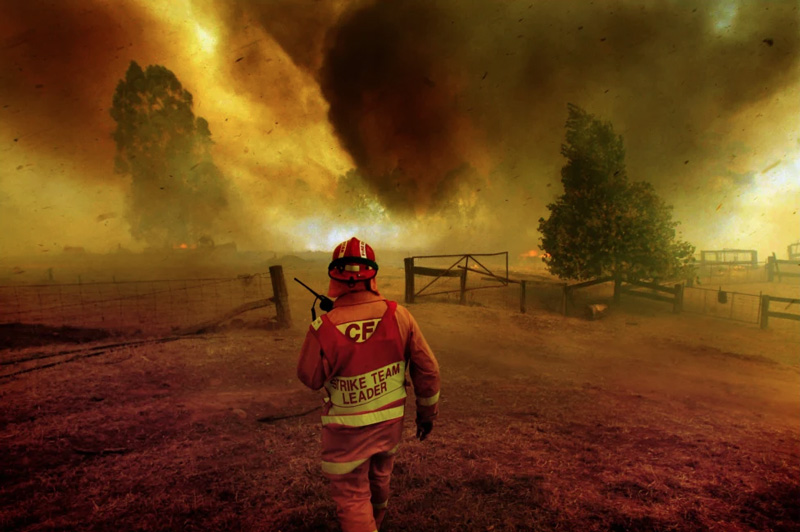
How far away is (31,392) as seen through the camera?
15.8ft

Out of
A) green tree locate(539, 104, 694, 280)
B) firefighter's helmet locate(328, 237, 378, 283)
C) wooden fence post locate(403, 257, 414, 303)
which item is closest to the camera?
firefighter's helmet locate(328, 237, 378, 283)

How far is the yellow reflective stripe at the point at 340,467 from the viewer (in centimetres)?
222

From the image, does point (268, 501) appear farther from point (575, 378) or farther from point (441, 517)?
point (575, 378)

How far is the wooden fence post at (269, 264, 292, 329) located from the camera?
9.52m

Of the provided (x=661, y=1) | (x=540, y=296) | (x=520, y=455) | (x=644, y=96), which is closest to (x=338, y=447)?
(x=520, y=455)

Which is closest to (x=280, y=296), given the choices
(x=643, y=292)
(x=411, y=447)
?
(x=411, y=447)

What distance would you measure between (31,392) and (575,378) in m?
9.38

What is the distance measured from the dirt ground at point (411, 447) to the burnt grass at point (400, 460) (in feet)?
0.06

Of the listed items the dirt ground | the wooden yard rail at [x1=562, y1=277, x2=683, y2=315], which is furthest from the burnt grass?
the wooden yard rail at [x1=562, y1=277, x2=683, y2=315]

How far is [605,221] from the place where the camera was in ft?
48.2

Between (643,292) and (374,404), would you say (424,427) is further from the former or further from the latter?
(643,292)

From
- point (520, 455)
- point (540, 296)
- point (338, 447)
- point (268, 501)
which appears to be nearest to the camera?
point (338, 447)

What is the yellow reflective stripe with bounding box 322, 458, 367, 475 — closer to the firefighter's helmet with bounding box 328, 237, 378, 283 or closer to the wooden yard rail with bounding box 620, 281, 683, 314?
the firefighter's helmet with bounding box 328, 237, 378, 283

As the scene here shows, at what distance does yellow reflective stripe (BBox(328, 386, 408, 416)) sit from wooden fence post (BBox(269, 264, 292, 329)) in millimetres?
7687
